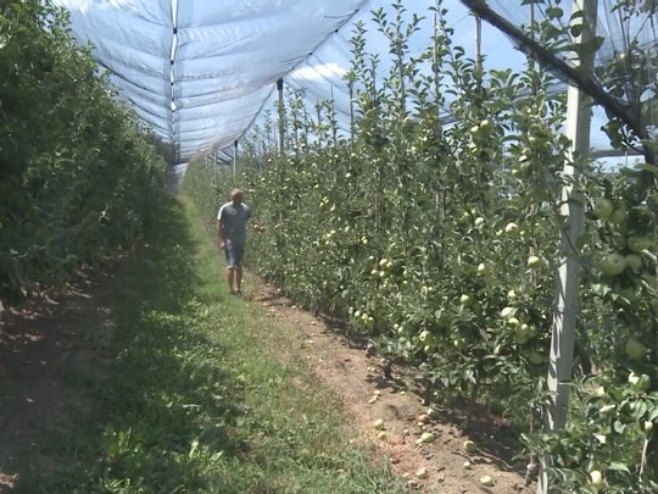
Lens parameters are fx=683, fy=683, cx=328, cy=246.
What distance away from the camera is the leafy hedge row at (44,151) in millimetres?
3969

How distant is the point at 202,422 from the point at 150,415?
303 millimetres

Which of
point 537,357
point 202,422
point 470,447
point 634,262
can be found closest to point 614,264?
point 634,262

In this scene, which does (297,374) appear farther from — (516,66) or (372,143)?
(516,66)

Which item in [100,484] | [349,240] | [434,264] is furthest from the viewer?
[349,240]

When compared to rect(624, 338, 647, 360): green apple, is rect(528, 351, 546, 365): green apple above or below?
below

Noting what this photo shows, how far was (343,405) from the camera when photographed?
470 cm

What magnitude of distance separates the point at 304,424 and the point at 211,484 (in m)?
1.05

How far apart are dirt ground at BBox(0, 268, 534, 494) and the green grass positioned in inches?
5.5

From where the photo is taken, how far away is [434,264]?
13.0 ft

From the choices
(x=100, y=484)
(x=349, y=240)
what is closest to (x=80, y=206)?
(x=349, y=240)

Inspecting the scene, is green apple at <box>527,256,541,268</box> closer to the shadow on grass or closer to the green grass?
the green grass

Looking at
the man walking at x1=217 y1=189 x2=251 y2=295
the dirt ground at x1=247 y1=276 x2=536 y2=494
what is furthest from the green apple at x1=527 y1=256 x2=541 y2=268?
the man walking at x1=217 y1=189 x2=251 y2=295

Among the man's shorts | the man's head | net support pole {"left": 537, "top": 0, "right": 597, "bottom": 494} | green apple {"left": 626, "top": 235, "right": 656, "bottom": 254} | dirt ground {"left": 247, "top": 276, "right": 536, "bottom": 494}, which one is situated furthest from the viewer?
the man's head

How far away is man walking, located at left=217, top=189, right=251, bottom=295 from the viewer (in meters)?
9.09
